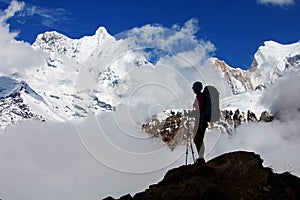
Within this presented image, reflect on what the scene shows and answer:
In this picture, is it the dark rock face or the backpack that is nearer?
the dark rock face

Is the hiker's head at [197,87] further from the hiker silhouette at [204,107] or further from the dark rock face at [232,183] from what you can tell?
the dark rock face at [232,183]

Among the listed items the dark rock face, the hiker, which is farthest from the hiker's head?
the dark rock face

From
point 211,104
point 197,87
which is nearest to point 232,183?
point 211,104

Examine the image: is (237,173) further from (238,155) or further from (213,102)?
(213,102)

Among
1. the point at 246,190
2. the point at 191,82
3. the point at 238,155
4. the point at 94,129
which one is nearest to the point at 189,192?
the point at 246,190

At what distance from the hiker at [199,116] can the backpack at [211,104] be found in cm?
14

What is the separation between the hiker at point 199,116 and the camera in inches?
899

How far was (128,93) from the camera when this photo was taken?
23.0m

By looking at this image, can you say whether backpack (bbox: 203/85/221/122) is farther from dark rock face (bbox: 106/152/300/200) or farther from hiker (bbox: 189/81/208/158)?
dark rock face (bbox: 106/152/300/200)

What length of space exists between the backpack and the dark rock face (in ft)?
7.51

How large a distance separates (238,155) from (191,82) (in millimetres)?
3473

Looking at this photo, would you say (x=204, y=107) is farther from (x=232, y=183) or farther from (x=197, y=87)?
(x=232, y=183)

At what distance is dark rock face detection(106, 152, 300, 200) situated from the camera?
60.1 feet

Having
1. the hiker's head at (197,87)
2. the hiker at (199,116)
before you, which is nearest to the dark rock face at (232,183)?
the hiker at (199,116)
